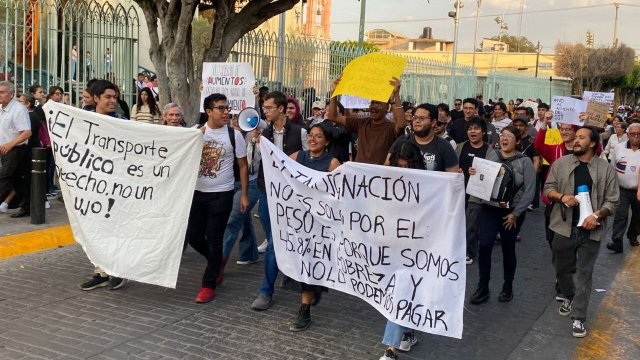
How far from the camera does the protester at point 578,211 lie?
545 cm

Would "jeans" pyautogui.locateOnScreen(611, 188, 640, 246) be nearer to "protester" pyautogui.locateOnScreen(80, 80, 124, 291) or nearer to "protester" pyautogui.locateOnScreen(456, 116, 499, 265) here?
"protester" pyautogui.locateOnScreen(456, 116, 499, 265)

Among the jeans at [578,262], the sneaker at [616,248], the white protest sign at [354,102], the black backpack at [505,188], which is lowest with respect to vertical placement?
the sneaker at [616,248]

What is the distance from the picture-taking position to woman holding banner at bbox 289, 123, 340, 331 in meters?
5.27

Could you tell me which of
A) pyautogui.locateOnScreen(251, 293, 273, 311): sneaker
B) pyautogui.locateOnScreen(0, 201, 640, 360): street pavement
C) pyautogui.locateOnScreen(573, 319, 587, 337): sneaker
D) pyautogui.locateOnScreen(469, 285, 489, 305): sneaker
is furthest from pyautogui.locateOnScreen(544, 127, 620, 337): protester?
pyautogui.locateOnScreen(251, 293, 273, 311): sneaker

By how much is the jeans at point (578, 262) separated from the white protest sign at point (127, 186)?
131 inches

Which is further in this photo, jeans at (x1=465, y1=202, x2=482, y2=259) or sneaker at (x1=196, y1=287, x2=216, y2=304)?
jeans at (x1=465, y1=202, x2=482, y2=259)

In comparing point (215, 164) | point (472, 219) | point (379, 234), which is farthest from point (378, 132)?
point (379, 234)

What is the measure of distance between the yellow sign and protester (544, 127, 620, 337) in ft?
5.54

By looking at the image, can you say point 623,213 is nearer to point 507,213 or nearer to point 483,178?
point 507,213

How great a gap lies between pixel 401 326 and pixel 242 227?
302 centimetres

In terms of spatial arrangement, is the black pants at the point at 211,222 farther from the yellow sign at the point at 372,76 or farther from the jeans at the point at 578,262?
the jeans at the point at 578,262

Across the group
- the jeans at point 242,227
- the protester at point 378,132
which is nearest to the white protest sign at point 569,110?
the protester at point 378,132

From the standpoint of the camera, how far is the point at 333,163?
5.33 m

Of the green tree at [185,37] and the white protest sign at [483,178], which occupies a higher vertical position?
the green tree at [185,37]
